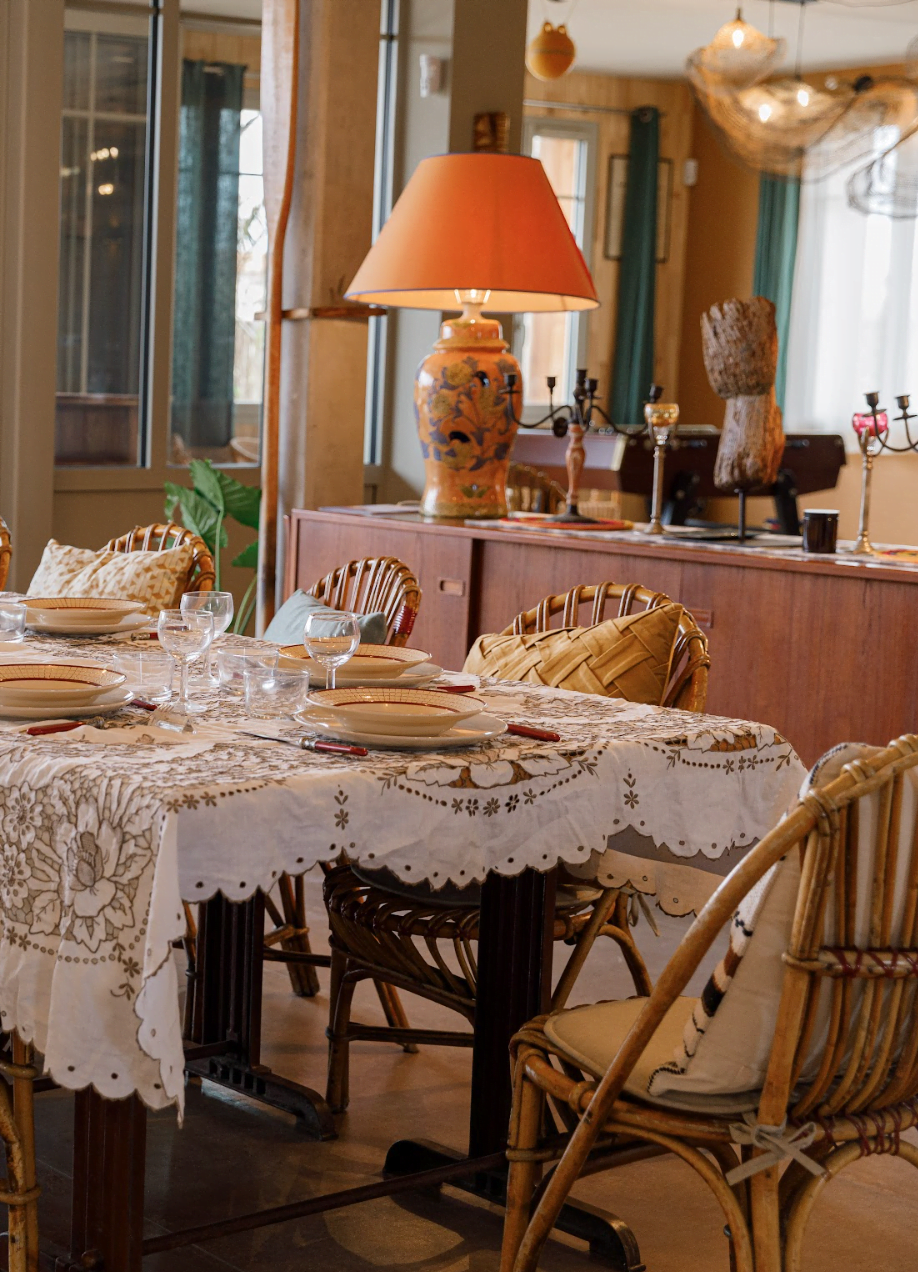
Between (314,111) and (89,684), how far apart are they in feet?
10.9

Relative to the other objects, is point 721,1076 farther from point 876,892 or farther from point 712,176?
point 712,176

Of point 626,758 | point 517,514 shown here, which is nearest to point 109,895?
point 626,758

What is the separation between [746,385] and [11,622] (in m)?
2.22

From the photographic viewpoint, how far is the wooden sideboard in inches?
142

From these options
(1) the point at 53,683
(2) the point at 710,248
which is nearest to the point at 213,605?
(1) the point at 53,683

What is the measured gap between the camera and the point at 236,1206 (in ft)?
7.59

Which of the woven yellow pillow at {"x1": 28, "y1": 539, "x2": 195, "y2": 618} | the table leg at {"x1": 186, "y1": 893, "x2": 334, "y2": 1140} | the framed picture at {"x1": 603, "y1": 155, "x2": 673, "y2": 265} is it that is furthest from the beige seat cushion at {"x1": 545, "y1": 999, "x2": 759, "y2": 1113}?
the framed picture at {"x1": 603, "y1": 155, "x2": 673, "y2": 265}

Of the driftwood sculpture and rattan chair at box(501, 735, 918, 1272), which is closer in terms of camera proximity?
rattan chair at box(501, 735, 918, 1272)

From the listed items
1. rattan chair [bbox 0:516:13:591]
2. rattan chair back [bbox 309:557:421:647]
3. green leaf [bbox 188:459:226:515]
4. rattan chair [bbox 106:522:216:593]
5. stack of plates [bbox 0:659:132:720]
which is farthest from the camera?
Result: green leaf [bbox 188:459:226:515]

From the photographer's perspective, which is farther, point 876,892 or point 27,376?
point 27,376

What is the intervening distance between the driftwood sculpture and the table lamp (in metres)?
0.36

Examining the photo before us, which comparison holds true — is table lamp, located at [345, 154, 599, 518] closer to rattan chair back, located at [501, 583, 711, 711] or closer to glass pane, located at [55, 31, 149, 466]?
rattan chair back, located at [501, 583, 711, 711]

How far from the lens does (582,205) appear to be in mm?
9836

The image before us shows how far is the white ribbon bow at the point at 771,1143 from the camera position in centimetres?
158
